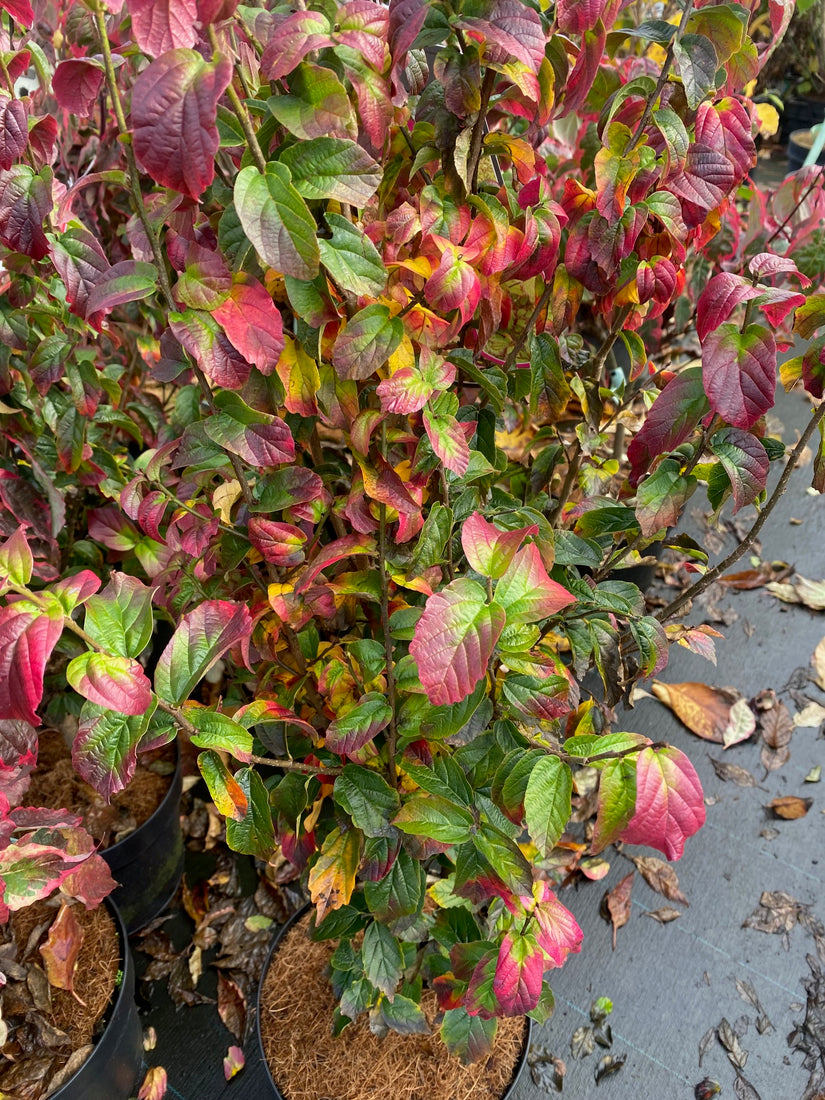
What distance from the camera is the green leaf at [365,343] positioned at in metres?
0.71

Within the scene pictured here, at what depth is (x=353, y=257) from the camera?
682mm

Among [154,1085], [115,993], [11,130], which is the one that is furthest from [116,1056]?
[11,130]

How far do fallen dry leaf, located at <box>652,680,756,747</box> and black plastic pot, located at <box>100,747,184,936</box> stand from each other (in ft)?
4.34

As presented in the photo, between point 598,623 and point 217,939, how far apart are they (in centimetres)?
126

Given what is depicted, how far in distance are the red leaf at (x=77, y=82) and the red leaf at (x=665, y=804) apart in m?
0.78

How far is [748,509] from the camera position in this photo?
293 centimetres

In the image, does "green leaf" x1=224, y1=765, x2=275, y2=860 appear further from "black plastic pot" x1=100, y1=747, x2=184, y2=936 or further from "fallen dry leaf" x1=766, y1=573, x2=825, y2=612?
"fallen dry leaf" x1=766, y1=573, x2=825, y2=612

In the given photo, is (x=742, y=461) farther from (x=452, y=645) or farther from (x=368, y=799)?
(x=368, y=799)

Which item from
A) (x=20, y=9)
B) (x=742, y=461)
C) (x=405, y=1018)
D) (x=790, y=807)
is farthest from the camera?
(x=790, y=807)

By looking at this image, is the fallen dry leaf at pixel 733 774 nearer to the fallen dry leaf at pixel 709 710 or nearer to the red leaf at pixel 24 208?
the fallen dry leaf at pixel 709 710

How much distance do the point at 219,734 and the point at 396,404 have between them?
356mm

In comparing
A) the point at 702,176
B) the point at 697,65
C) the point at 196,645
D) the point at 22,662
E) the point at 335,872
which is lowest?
the point at 335,872

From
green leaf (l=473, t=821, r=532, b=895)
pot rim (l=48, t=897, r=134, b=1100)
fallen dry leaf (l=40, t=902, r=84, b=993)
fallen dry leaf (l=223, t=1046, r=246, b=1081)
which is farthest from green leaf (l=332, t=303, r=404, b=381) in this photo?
fallen dry leaf (l=223, t=1046, r=246, b=1081)

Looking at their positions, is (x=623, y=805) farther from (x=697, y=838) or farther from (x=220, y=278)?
(x=697, y=838)
